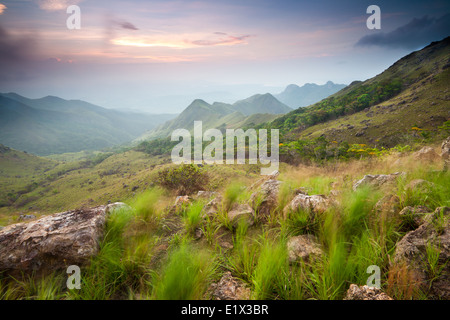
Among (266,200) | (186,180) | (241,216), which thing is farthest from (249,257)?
(186,180)

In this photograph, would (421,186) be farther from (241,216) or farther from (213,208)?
(213,208)

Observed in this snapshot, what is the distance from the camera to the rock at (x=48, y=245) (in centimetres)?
248

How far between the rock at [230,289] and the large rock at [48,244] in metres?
1.71

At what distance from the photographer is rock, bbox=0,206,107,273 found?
248cm

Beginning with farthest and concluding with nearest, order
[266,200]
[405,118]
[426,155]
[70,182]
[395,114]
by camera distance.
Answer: [70,182] → [395,114] → [405,118] → [426,155] → [266,200]

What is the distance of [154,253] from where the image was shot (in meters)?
2.90

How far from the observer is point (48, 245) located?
258cm

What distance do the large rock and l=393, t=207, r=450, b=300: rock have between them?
377cm

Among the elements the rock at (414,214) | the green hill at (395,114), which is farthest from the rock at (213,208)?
A: the green hill at (395,114)

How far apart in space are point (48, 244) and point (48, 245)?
14 mm

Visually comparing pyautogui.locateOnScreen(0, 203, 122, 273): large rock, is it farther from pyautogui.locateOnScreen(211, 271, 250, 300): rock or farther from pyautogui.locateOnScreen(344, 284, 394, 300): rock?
pyautogui.locateOnScreen(344, 284, 394, 300): rock

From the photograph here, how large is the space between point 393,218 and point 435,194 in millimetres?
965

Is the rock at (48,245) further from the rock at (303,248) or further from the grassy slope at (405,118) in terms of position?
the grassy slope at (405,118)
